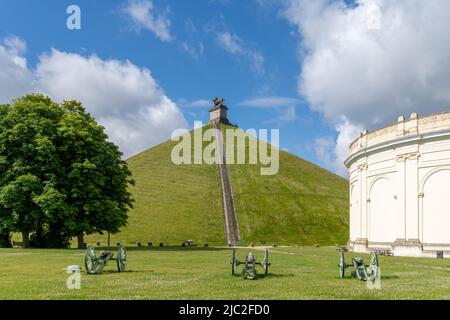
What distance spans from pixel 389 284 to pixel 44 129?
110ft

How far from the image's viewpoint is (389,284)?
15.9 m

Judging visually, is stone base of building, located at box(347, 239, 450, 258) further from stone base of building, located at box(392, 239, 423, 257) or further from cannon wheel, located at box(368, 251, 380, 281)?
cannon wheel, located at box(368, 251, 380, 281)

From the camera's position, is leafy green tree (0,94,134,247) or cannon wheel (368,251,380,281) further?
leafy green tree (0,94,134,247)

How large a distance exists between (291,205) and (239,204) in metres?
9.15

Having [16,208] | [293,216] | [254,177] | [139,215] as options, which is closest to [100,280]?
[16,208]

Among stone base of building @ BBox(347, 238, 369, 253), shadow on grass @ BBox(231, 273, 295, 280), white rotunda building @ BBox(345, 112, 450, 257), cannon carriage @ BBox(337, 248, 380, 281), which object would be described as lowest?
stone base of building @ BBox(347, 238, 369, 253)

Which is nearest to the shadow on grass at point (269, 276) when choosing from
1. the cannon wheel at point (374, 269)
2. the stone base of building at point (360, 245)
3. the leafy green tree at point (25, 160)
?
the cannon wheel at point (374, 269)

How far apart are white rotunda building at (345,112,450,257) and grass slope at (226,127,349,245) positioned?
76.1 feet

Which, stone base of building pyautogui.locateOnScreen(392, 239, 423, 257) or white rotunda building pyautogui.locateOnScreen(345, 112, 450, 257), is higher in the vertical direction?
white rotunda building pyautogui.locateOnScreen(345, 112, 450, 257)

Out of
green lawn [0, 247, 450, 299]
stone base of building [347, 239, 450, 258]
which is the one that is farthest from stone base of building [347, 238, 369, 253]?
green lawn [0, 247, 450, 299]

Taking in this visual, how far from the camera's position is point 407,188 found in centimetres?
3709

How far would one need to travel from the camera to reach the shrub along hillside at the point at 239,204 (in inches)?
2539

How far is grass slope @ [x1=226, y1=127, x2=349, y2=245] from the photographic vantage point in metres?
67.2
